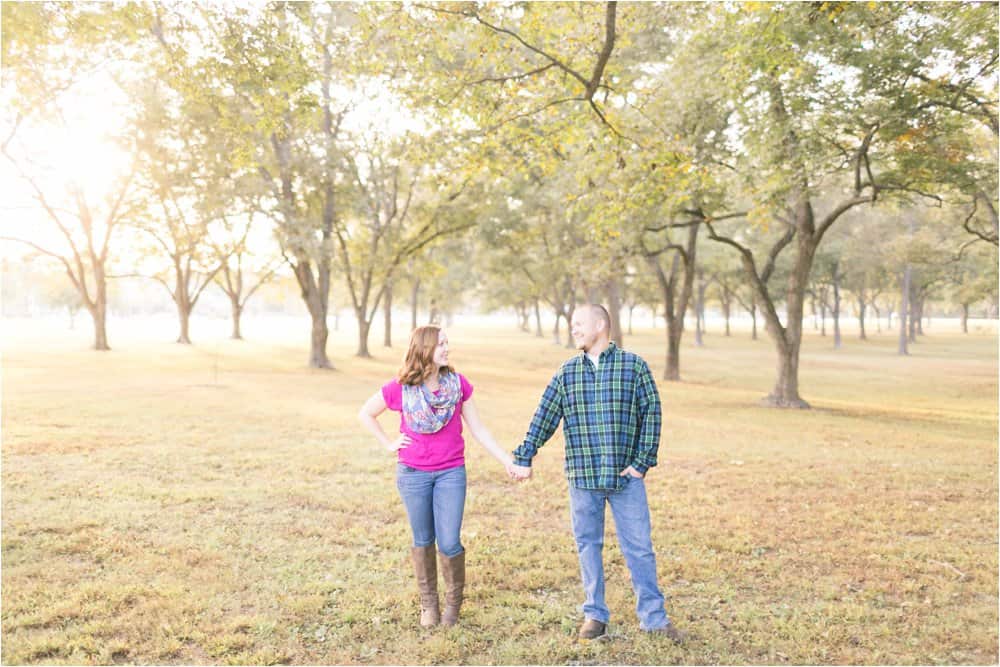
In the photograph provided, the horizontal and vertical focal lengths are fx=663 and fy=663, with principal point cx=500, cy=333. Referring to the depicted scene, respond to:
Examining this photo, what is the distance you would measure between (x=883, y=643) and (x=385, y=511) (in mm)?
4891

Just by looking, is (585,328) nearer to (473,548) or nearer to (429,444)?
(429,444)

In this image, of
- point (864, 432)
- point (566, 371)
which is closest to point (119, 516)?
point (566, 371)

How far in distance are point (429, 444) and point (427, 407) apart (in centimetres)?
26

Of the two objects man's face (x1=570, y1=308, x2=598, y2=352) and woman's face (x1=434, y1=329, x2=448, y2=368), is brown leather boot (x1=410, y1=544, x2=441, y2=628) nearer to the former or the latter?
woman's face (x1=434, y1=329, x2=448, y2=368)

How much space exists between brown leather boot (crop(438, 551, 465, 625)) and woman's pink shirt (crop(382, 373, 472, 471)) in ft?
2.36

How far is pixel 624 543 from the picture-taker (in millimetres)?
4488

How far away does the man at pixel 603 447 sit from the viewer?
4301 millimetres

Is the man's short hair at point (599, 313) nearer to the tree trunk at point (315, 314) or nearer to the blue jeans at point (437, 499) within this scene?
the blue jeans at point (437, 499)

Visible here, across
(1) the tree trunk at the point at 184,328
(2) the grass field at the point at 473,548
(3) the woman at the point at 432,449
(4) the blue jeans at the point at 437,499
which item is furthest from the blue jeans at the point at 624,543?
(1) the tree trunk at the point at 184,328

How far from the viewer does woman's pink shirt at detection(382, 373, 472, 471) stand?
4461 millimetres

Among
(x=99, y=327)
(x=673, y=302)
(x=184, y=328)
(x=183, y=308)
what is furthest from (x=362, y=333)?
(x=183, y=308)

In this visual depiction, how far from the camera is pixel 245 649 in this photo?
428 cm

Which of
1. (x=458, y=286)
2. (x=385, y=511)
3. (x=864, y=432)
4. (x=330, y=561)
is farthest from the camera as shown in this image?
(x=458, y=286)

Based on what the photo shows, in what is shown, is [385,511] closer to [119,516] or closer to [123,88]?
[119,516]
